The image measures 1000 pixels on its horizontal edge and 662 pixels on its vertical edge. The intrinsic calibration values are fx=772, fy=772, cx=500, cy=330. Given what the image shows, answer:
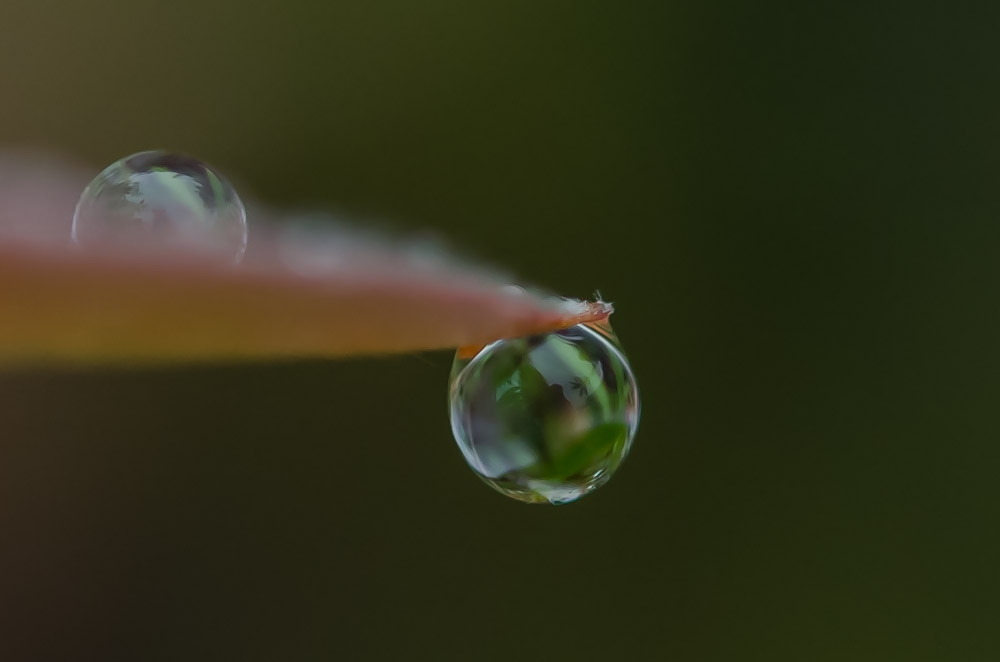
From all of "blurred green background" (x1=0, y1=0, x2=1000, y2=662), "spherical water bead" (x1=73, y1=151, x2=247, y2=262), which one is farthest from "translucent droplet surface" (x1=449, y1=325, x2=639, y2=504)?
"blurred green background" (x1=0, y1=0, x2=1000, y2=662)

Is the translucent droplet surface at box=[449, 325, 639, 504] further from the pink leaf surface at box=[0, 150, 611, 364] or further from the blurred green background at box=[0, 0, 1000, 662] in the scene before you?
the blurred green background at box=[0, 0, 1000, 662]

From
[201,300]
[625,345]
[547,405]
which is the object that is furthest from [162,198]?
[625,345]

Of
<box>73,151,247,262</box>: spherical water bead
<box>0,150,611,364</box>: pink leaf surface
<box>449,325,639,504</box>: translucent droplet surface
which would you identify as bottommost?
<box>0,150,611,364</box>: pink leaf surface

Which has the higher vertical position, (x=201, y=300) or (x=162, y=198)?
(x=162, y=198)

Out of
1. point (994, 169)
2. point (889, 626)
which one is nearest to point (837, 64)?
point (994, 169)

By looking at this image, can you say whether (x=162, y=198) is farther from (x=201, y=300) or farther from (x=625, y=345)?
(x=625, y=345)
